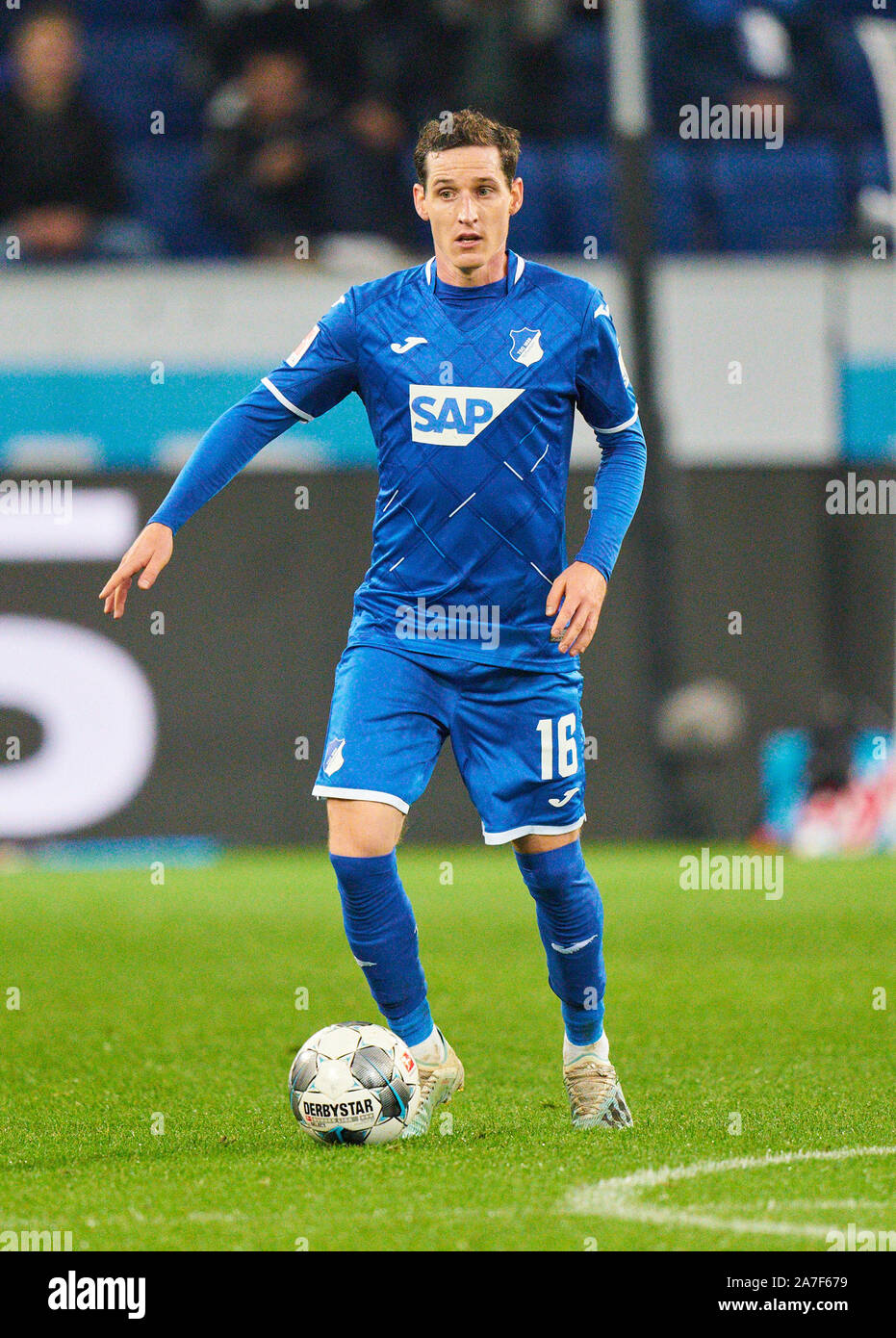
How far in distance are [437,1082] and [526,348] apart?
68.3 inches

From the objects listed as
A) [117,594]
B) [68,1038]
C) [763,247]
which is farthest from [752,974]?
[763,247]

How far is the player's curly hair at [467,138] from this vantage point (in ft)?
14.0

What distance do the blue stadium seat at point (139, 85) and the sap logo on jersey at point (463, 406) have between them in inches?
456

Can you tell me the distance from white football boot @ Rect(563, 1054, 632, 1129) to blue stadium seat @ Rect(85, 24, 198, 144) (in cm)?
1218

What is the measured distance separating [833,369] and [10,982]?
26.8ft

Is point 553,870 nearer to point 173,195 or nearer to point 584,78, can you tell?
point 173,195

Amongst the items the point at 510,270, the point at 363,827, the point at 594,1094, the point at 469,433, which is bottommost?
the point at 594,1094

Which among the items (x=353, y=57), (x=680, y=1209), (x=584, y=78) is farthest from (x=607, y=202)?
(x=680, y=1209)

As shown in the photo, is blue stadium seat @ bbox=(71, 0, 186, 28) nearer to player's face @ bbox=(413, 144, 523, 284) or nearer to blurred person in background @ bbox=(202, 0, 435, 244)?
blurred person in background @ bbox=(202, 0, 435, 244)

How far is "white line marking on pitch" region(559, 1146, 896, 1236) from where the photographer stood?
10.7ft

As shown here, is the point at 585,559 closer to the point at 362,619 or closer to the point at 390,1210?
the point at 362,619

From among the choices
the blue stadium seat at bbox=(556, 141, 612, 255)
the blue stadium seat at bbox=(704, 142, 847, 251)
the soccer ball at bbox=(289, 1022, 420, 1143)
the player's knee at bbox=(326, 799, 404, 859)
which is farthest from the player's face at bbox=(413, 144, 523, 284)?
the blue stadium seat at bbox=(704, 142, 847, 251)

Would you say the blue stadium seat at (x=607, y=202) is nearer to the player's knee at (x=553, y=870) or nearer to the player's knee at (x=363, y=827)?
the player's knee at (x=553, y=870)

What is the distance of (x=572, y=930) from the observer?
440cm
